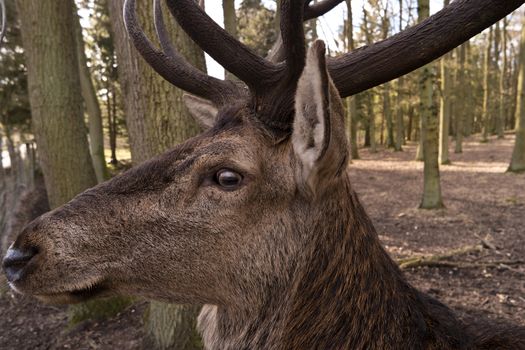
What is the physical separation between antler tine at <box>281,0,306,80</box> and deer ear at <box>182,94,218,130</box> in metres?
0.92

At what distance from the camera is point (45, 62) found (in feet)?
→ 17.6

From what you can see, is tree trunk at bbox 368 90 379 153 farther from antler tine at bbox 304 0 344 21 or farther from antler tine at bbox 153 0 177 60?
antler tine at bbox 153 0 177 60

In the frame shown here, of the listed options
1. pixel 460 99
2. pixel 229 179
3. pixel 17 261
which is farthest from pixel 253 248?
pixel 460 99

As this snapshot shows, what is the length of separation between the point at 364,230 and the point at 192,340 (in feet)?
8.90

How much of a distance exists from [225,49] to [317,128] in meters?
0.71

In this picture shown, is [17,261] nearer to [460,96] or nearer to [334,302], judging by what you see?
[334,302]

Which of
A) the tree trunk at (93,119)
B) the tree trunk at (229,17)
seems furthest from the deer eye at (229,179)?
the tree trunk at (93,119)

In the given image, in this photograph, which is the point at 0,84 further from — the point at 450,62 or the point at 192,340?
the point at 450,62

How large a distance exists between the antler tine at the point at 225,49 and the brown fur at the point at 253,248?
9.8 inches

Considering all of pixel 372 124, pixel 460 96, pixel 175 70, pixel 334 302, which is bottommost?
pixel 334 302

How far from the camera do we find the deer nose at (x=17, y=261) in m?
1.90

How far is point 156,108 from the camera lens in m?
3.97

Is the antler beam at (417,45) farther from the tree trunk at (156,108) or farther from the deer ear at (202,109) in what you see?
the tree trunk at (156,108)

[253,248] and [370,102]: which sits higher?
[370,102]
